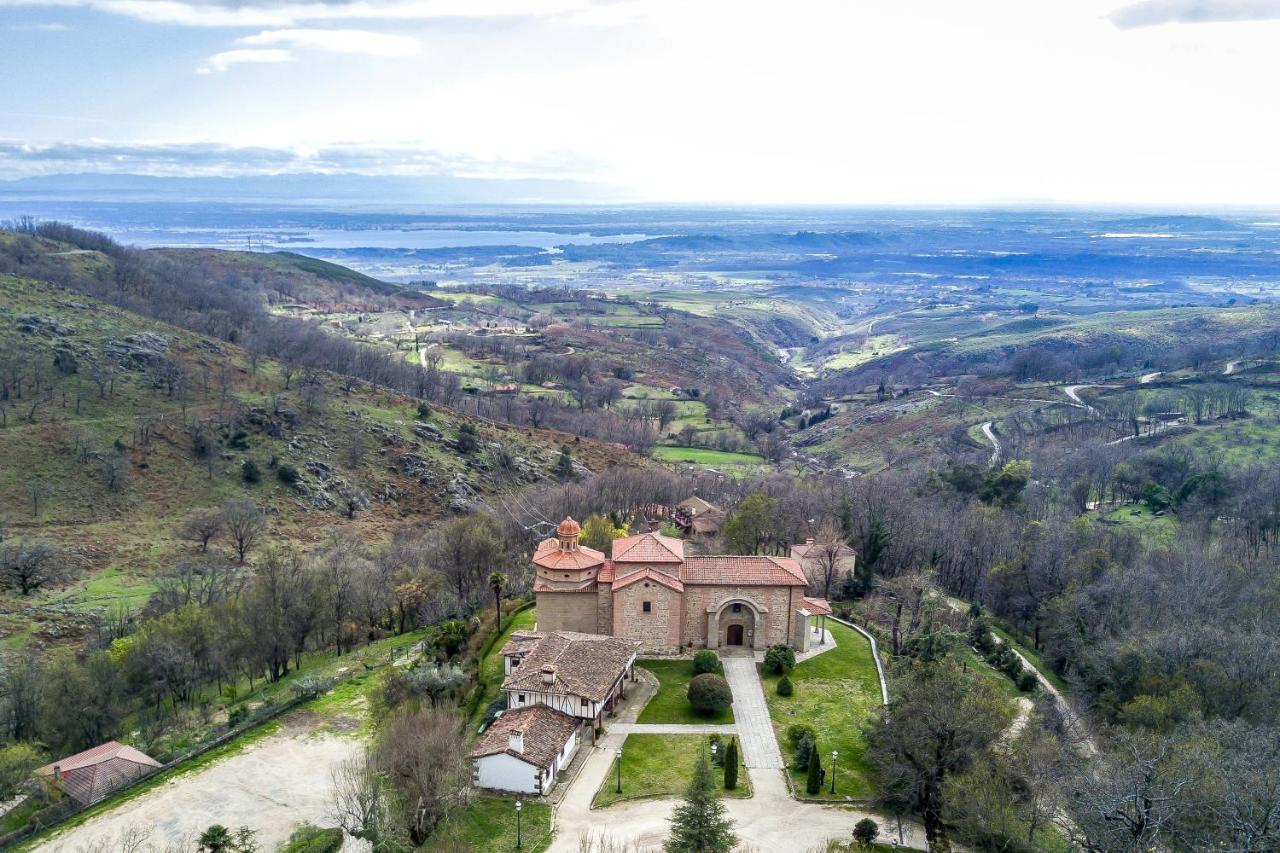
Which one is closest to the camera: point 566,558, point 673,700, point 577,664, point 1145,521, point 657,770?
point 657,770

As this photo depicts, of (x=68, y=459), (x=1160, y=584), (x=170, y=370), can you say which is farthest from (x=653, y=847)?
(x=170, y=370)

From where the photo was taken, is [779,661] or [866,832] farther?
[779,661]

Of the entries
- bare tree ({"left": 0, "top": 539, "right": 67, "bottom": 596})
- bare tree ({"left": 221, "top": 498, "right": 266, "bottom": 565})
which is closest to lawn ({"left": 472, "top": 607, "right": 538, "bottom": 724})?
bare tree ({"left": 221, "top": 498, "right": 266, "bottom": 565})

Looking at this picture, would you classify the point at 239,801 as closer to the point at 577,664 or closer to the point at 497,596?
the point at 577,664

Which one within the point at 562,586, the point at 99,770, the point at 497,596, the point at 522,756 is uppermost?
the point at 562,586

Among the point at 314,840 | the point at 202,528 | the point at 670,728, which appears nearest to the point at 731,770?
the point at 670,728

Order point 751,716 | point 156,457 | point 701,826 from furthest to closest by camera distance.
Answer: point 156,457 → point 751,716 → point 701,826
